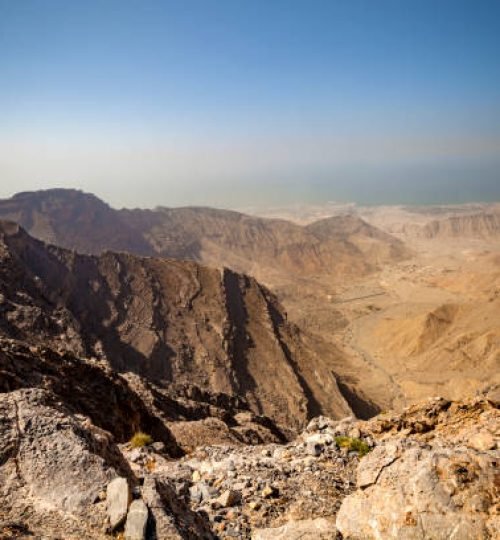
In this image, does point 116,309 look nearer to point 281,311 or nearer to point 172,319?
point 172,319

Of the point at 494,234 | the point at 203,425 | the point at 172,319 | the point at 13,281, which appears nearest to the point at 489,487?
the point at 203,425

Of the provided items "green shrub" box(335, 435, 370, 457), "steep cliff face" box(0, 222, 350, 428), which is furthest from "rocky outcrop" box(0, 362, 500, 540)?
"steep cliff face" box(0, 222, 350, 428)

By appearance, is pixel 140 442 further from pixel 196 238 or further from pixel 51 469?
pixel 196 238

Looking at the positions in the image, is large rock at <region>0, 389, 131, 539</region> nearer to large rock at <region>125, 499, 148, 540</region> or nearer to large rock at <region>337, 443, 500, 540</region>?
large rock at <region>125, 499, 148, 540</region>

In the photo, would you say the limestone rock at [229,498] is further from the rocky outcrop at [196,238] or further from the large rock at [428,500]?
the rocky outcrop at [196,238]

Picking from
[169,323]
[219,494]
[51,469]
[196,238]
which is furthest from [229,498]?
[196,238]

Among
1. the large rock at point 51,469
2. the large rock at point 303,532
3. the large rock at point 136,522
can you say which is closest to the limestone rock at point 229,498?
the large rock at point 303,532
